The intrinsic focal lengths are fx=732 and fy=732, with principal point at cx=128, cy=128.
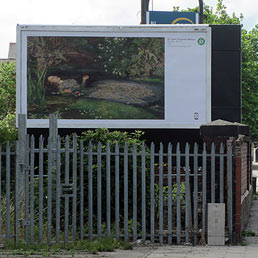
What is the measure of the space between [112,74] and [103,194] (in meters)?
5.12

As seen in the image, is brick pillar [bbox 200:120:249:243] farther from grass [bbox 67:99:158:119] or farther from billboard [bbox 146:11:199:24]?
billboard [bbox 146:11:199:24]

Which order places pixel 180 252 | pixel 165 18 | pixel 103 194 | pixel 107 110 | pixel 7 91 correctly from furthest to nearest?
pixel 7 91, pixel 165 18, pixel 107 110, pixel 103 194, pixel 180 252

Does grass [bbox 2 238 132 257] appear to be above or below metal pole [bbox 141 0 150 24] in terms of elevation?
below

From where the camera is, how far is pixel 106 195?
11953 millimetres

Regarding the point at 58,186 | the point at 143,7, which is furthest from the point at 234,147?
the point at 143,7

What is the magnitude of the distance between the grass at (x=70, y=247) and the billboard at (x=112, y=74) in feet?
19.3

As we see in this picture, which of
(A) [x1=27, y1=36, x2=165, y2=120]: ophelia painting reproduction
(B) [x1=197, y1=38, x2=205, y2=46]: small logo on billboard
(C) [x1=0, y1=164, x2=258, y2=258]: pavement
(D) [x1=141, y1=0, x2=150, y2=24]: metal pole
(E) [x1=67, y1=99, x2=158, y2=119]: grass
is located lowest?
(C) [x1=0, y1=164, x2=258, y2=258]: pavement

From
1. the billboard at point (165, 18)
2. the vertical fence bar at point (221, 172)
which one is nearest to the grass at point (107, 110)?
the billboard at point (165, 18)

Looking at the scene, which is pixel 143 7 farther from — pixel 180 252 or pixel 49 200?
pixel 180 252

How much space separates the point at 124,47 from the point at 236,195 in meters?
6.33

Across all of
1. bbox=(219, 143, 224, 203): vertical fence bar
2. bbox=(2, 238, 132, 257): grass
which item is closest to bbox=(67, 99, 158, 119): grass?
bbox=(219, 143, 224, 203): vertical fence bar

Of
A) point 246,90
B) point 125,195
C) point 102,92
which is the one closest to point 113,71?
point 102,92

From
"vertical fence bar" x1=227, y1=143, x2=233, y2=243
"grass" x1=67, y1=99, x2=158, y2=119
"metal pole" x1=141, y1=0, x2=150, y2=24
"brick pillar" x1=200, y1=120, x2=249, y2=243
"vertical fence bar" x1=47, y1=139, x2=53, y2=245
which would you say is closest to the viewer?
"vertical fence bar" x1=47, y1=139, x2=53, y2=245

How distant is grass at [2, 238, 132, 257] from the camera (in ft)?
35.1
